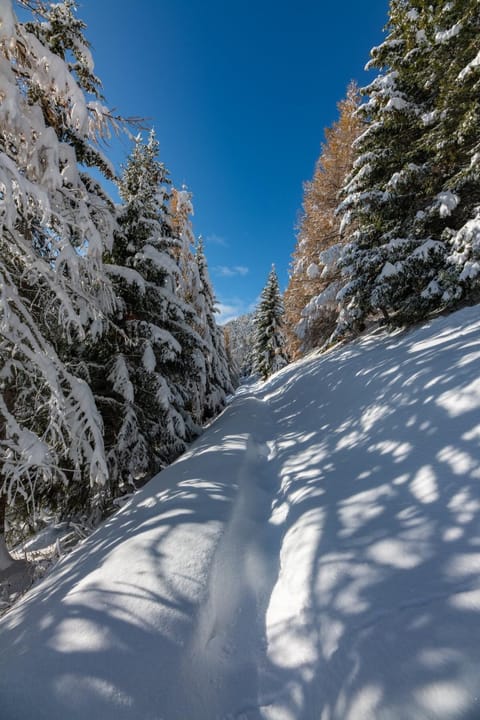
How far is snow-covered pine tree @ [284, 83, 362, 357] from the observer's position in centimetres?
1264

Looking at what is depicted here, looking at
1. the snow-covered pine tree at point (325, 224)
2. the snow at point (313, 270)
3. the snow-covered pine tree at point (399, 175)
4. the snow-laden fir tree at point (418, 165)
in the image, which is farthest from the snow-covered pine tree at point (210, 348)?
the snow-covered pine tree at point (399, 175)

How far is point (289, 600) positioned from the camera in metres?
2.37

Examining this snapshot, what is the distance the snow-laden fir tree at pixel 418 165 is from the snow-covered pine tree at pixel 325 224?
3571 mm

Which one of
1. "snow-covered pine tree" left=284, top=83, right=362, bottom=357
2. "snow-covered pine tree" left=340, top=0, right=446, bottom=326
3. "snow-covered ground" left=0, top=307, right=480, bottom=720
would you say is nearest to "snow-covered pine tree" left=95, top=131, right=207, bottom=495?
"snow-covered ground" left=0, top=307, right=480, bottom=720

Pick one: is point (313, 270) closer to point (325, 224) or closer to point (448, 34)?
point (325, 224)

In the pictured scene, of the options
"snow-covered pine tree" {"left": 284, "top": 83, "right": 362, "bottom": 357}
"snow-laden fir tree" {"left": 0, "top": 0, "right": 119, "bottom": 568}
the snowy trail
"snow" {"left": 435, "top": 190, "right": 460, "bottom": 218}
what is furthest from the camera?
"snow-covered pine tree" {"left": 284, "top": 83, "right": 362, "bottom": 357}

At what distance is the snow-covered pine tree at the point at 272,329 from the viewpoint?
27828 mm

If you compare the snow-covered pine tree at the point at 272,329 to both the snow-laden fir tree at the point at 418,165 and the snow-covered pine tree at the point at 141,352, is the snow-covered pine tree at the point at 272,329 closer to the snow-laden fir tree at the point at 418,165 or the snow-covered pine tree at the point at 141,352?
the snow-laden fir tree at the point at 418,165

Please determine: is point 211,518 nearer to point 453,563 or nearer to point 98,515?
point 453,563

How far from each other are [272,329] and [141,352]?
75.4ft

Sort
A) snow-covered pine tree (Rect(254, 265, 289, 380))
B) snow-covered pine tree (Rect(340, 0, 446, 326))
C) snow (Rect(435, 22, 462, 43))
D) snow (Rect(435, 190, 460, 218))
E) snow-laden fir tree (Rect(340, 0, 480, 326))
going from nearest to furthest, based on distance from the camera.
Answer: snow (Rect(435, 22, 462, 43))
snow-laden fir tree (Rect(340, 0, 480, 326))
snow (Rect(435, 190, 460, 218))
snow-covered pine tree (Rect(340, 0, 446, 326))
snow-covered pine tree (Rect(254, 265, 289, 380))

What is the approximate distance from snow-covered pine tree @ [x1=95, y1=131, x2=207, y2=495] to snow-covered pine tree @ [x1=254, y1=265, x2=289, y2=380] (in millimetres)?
20588

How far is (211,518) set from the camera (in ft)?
11.2

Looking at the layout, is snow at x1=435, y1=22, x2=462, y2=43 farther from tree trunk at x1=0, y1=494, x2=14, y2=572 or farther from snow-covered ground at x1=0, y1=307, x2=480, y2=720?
tree trunk at x1=0, y1=494, x2=14, y2=572
